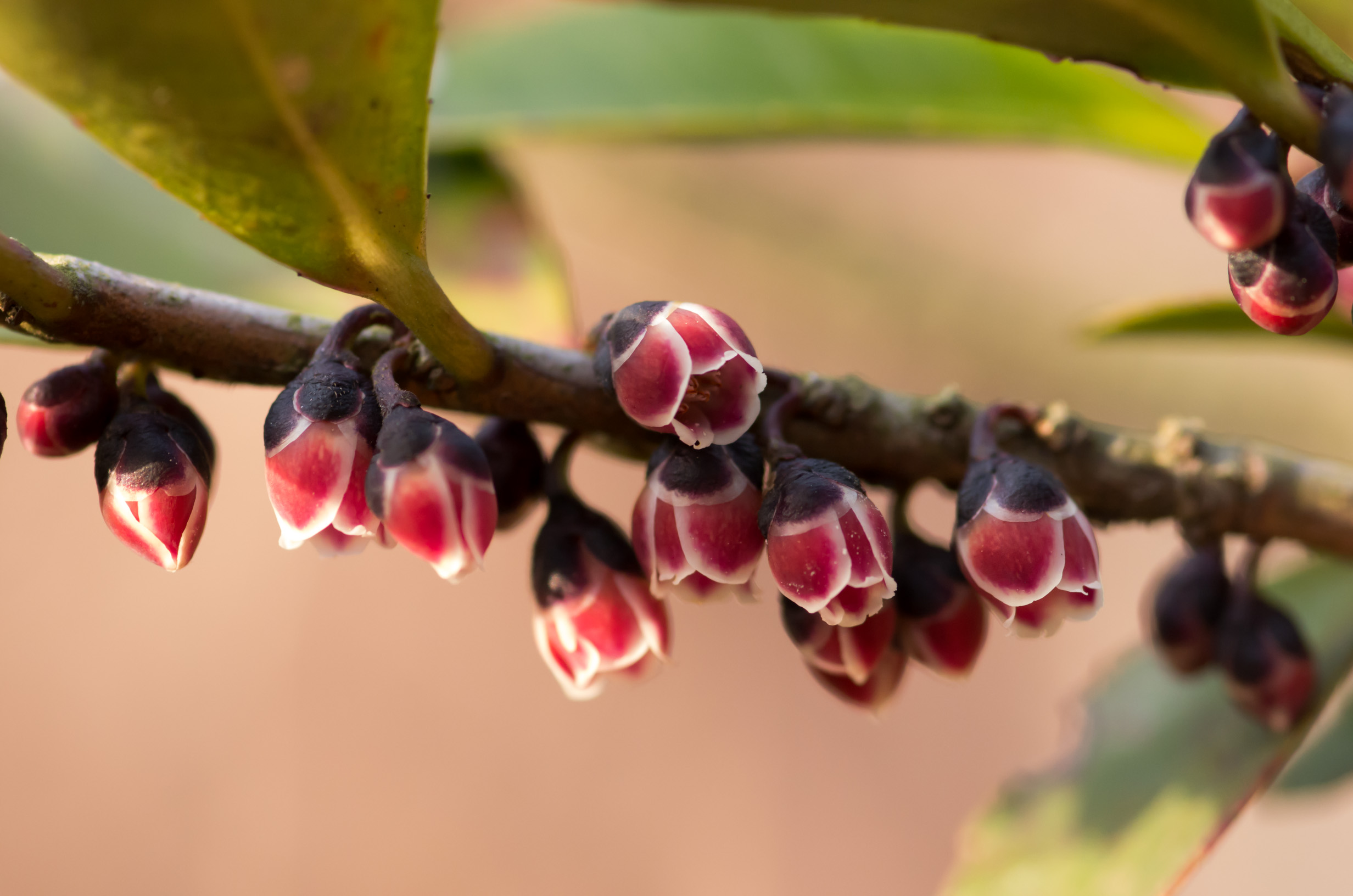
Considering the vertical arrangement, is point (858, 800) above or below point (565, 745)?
below

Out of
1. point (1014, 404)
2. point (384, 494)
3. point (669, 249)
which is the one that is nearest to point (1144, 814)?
point (1014, 404)

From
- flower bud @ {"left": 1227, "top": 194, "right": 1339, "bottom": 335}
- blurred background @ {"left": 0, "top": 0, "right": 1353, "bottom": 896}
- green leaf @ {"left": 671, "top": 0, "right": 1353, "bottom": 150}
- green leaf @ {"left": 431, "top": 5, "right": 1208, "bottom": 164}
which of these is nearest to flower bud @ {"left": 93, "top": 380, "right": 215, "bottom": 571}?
green leaf @ {"left": 671, "top": 0, "right": 1353, "bottom": 150}

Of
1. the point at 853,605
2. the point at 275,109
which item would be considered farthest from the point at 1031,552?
the point at 275,109

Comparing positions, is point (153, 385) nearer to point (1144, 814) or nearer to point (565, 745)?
point (1144, 814)

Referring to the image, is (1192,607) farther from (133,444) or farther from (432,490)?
(133,444)

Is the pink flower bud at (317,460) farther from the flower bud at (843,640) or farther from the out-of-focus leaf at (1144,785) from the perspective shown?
the out-of-focus leaf at (1144,785)

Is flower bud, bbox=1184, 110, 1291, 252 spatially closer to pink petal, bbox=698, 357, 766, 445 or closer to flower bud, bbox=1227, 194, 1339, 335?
flower bud, bbox=1227, 194, 1339, 335

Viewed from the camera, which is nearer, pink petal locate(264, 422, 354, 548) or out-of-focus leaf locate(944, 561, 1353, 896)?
pink petal locate(264, 422, 354, 548)
